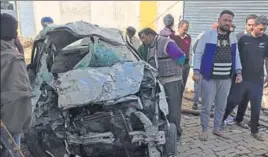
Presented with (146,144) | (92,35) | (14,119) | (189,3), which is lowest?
(146,144)

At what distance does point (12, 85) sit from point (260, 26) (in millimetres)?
3865

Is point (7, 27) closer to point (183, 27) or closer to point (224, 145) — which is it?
point (224, 145)

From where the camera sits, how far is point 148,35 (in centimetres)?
468

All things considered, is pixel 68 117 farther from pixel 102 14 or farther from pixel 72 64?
pixel 102 14

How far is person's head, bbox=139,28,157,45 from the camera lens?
184 inches

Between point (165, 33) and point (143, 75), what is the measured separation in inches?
87.5

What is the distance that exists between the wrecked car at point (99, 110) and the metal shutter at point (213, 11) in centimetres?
538

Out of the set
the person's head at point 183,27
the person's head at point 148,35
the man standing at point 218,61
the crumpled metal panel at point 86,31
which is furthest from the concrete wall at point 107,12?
the crumpled metal panel at point 86,31

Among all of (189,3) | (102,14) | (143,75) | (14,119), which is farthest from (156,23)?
(14,119)

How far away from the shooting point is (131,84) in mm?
3756

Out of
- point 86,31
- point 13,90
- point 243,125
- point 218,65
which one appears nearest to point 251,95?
point 243,125

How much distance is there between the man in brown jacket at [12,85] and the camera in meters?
2.52

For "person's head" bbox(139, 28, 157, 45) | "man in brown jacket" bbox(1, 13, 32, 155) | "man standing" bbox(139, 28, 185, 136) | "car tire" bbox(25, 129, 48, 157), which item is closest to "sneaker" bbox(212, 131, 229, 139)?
"man standing" bbox(139, 28, 185, 136)

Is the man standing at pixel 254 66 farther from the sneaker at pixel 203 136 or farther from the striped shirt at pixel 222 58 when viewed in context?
the sneaker at pixel 203 136
